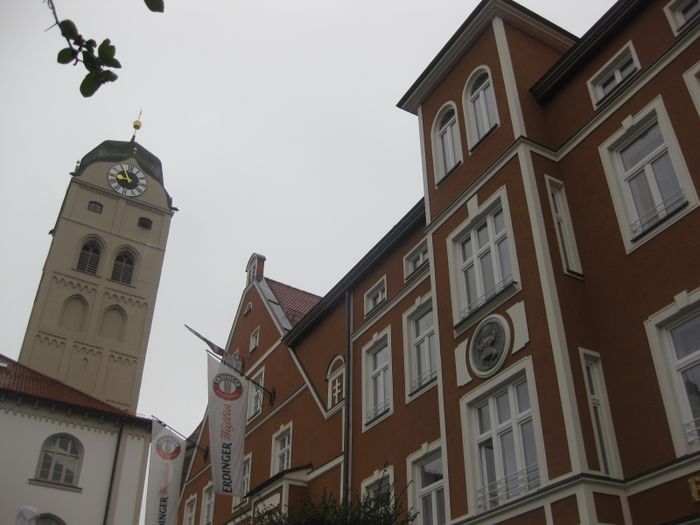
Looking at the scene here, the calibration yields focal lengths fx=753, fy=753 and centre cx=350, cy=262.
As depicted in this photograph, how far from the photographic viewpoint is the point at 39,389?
33.5 m

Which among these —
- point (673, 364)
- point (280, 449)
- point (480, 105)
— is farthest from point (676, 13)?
point (280, 449)

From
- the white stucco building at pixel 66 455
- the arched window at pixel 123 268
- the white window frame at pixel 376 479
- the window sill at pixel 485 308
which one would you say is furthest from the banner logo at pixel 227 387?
the arched window at pixel 123 268

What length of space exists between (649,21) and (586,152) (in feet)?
8.47

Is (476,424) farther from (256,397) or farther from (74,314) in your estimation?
(74,314)

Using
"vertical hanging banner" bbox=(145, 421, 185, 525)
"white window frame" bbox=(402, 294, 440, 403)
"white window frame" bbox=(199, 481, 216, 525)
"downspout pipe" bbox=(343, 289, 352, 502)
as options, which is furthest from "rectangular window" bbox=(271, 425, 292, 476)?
"white window frame" bbox=(402, 294, 440, 403)

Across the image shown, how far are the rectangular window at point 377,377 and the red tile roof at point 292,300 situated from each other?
754 centimetres

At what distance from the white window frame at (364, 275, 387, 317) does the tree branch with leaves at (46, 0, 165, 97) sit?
55.1ft

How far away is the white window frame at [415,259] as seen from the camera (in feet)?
65.1

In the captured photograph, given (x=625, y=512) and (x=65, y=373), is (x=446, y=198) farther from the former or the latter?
(x=65, y=373)

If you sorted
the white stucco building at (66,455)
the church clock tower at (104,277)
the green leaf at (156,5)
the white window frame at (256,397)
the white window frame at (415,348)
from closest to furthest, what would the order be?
the green leaf at (156,5) < the white window frame at (415,348) < the white window frame at (256,397) < the white stucco building at (66,455) < the church clock tower at (104,277)

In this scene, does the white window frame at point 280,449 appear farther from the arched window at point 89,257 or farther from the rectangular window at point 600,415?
the arched window at point 89,257

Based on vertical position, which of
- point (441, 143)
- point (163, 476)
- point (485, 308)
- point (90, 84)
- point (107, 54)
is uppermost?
point (441, 143)

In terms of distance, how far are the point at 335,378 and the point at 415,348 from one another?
4319 millimetres

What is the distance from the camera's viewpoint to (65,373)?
5603 cm
